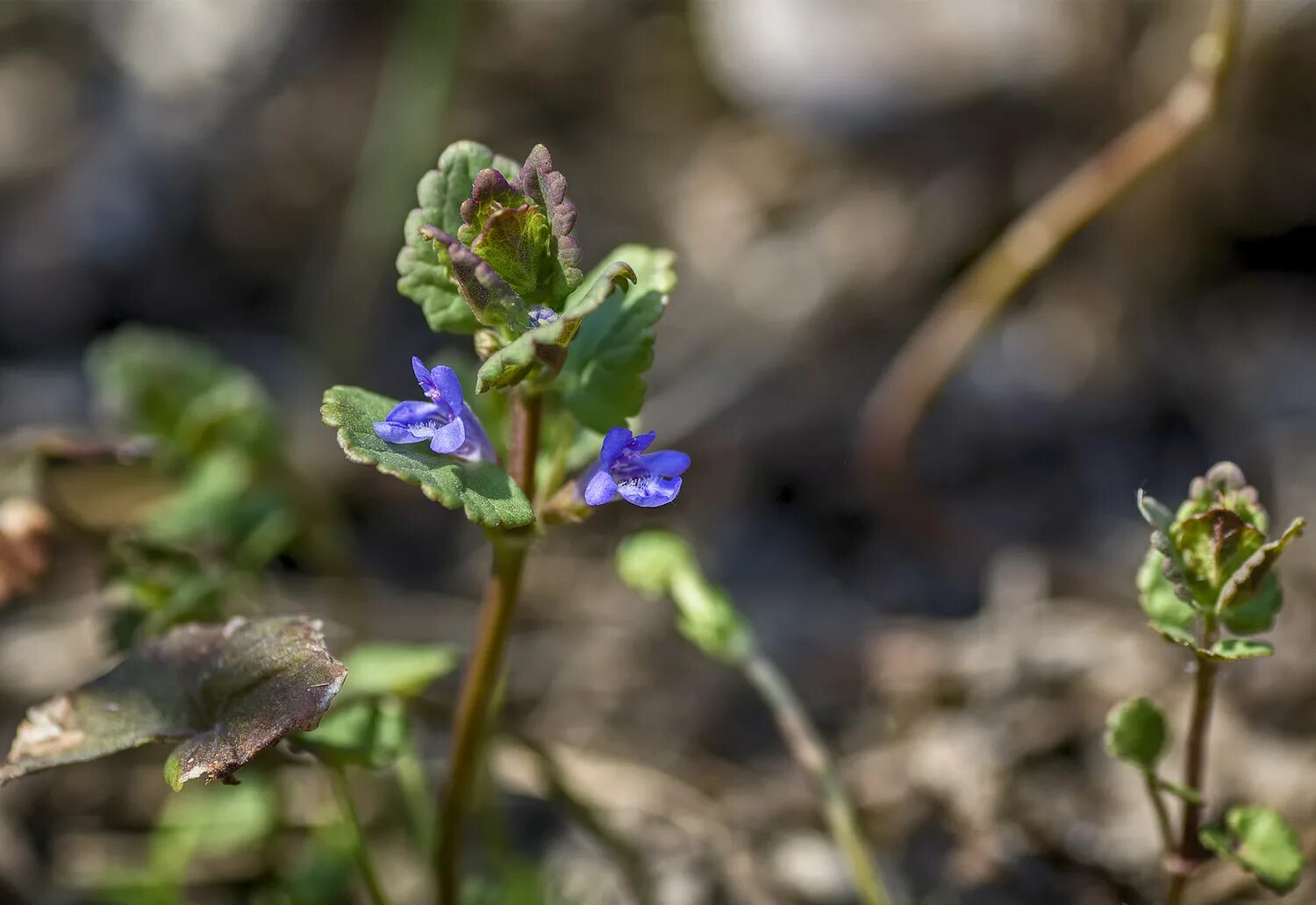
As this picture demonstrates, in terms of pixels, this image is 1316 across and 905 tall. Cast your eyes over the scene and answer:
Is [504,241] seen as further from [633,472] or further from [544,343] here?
[633,472]

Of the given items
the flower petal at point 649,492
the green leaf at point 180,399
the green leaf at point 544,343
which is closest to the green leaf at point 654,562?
the flower petal at point 649,492

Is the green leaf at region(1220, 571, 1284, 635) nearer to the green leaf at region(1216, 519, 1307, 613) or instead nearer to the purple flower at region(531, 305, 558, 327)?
the green leaf at region(1216, 519, 1307, 613)

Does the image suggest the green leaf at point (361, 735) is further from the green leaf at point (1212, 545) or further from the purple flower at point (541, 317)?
the green leaf at point (1212, 545)

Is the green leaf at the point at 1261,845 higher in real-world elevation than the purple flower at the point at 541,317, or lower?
lower

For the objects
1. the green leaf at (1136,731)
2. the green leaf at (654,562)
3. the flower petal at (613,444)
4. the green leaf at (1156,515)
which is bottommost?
the green leaf at (654,562)

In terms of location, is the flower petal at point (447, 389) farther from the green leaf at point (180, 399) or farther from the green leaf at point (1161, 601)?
the green leaf at point (180, 399)

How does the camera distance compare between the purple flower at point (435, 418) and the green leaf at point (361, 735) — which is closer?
the purple flower at point (435, 418)

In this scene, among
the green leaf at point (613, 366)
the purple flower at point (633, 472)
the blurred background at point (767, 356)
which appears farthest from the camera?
the blurred background at point (767, 356)

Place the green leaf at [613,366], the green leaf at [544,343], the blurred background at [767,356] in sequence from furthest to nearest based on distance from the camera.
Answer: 1. the blurred background at [767,356]
2. the green leaf at [613,366]
3. the green leaf at [544,343]
